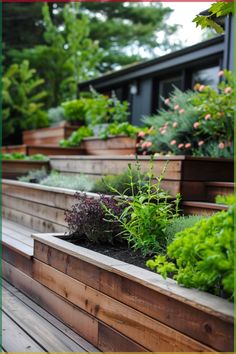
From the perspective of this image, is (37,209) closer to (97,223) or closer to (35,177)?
(35,177)

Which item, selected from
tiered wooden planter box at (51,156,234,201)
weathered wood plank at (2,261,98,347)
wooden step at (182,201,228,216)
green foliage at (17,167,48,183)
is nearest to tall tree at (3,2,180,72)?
green foliage at (17,167,48,183)

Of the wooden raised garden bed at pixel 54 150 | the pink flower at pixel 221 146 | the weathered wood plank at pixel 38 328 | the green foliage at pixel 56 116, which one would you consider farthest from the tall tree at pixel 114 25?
the weathered wood plank at pixel 38 328

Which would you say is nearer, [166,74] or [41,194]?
[41,194]

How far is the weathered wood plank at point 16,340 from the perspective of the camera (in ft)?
6.93

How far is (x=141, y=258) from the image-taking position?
2.43 meters

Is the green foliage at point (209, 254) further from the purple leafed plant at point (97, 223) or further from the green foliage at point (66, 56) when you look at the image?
the green foliage at point (66, 56)

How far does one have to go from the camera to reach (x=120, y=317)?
201 cm

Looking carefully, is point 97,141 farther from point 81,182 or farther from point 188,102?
point 81,182

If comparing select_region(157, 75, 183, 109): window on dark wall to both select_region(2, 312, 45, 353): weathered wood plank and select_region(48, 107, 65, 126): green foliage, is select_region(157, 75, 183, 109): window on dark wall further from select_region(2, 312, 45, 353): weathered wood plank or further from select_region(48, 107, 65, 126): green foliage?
select_region(2, 312, 45, 353): weathered wood plank

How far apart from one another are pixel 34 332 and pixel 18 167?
409 cm

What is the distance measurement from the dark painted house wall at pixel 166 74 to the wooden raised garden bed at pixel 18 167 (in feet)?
6.01

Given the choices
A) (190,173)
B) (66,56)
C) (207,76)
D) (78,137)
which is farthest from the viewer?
(66,56)

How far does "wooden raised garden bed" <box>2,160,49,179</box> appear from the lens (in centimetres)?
612

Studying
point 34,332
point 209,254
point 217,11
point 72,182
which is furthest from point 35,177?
point 209,254
